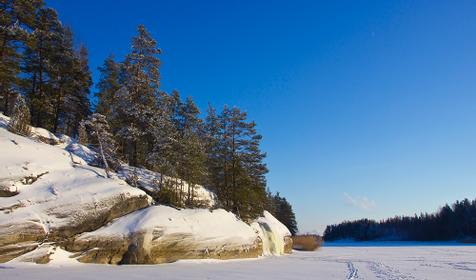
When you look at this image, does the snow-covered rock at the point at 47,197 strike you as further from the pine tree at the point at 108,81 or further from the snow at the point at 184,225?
the pine tree at the point at 108,81

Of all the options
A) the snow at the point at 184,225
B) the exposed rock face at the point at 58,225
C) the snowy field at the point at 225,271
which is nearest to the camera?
the snowy field at the point at 225,271

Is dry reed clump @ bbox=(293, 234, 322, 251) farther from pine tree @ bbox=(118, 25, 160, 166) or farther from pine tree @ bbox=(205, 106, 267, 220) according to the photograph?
pine tree @ bbox=(118, 25, 160, 166)

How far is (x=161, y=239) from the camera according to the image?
22.0m

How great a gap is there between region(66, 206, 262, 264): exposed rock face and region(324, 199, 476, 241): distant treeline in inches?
3426

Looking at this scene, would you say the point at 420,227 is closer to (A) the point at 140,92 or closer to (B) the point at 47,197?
(A) the point at 140,92

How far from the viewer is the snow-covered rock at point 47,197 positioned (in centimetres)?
1820

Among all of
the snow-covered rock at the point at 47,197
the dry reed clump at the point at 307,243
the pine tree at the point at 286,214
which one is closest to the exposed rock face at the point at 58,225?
the snow-covered rock at the point at 47,197

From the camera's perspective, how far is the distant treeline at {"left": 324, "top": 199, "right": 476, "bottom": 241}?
10075 cm

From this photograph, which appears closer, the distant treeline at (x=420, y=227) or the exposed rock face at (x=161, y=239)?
the exposed rock face at (x=161, y=239)

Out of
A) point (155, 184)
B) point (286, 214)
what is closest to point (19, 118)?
point (155, 184)

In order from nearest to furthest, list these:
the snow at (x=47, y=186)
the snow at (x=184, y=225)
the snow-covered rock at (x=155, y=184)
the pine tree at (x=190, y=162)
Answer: the snow at (x=47, y=186) → the snow at (x=184, y=225) → the snow-covered rock at (x=155, y=184) → the pine tree at (x=190, y=162)

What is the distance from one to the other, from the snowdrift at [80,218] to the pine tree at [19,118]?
680 mm

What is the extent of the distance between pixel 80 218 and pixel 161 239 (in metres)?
4.71

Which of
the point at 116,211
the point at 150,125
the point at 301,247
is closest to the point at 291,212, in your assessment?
the point at 301,247
